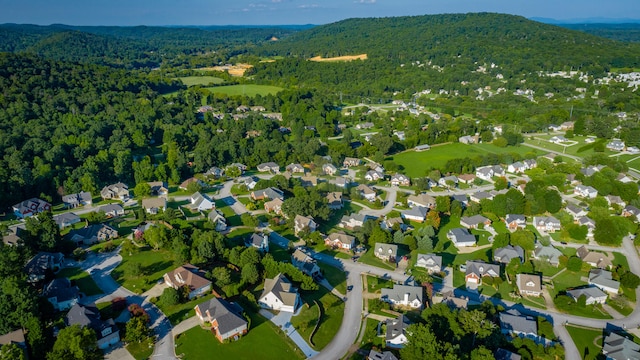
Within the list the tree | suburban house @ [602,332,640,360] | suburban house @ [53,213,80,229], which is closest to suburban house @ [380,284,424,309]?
suburban house @ [602,332,640,360]

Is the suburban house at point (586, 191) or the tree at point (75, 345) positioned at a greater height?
the tree at point (75, 345)

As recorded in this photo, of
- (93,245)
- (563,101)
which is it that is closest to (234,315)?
(93,245)

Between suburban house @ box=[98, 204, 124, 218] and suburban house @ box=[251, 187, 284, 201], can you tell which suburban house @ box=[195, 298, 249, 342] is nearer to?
suburban house @ box=[251, 187, 284, 201]

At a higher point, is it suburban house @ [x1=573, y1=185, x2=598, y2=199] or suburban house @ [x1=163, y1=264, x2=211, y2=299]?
suburban house @ [x1=163, y1=264, x2=211, y2=299]

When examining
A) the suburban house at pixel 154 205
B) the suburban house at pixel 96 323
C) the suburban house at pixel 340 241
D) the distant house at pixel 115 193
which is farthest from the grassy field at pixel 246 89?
the suburban house at pixel 96 323

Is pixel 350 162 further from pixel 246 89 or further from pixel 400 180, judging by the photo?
pixel 246 89

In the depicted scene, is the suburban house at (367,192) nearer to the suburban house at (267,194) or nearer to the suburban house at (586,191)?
the suburban house at (267,194)

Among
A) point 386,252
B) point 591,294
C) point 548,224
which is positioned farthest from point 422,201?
point 591,294
